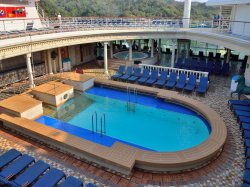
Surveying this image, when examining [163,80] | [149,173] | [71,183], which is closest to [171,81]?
[163,80]

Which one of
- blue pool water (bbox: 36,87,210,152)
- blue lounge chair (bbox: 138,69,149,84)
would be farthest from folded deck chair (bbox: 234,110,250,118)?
blue lounge chair (bbox: 138,69,149,84)

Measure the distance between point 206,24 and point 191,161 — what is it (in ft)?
49.1

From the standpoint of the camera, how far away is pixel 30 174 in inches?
282

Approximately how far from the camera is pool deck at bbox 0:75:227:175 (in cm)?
787

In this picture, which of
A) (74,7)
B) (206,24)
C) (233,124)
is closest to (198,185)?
(233,124)

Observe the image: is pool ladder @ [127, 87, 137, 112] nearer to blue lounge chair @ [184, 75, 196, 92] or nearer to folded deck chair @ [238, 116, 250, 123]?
blue lounge chair @ [184, 75, 196, 92]

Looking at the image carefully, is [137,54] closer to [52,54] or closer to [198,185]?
[52,54]

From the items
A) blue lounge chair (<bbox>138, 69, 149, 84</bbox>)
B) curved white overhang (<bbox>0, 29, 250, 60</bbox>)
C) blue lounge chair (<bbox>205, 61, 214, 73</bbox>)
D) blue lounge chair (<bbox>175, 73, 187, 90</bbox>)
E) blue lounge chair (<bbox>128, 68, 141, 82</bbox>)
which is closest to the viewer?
curved white overhang (<bbox>0, 29, 250, 60</bbox>)

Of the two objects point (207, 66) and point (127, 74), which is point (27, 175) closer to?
point (127, 74)

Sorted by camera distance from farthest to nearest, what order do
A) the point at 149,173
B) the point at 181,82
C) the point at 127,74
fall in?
1. the point at 127,74
2. the point at 181,82
3. the point at 149,173

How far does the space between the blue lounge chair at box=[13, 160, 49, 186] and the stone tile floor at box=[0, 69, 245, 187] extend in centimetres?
80

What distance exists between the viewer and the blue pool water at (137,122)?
10531 mm

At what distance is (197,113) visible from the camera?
12477mm

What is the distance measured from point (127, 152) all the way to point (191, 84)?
8494mm
